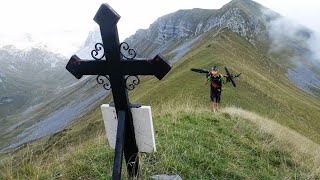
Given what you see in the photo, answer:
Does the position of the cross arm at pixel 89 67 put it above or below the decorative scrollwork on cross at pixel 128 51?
below

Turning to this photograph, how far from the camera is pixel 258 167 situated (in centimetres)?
812

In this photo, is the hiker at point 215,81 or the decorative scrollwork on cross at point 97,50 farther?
the hiker at point 215,81

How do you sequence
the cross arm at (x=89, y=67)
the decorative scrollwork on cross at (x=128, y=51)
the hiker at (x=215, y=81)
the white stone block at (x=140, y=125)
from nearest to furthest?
the decorative scrollwork on cross at (x=128, y=51) < the cross arm at (x=89, y=67) < the white stone block at (x=140, y=125) < the hiker at (x=215, y=81)

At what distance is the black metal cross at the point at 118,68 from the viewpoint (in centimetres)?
584

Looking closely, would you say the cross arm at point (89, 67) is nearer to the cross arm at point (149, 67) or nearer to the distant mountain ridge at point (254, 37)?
the cross arm at point (149, 67)

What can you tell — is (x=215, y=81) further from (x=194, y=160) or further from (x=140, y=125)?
(x=140, y=125)

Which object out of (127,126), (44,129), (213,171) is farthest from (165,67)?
(44,129)

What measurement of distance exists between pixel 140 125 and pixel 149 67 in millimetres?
1077

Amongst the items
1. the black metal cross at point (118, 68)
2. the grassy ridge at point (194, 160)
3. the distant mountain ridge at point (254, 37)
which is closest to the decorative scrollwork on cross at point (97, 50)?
the black metal cross at point (118, 68)

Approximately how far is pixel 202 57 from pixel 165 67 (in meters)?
58.3

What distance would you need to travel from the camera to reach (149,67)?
595cm

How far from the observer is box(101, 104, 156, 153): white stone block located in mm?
6352

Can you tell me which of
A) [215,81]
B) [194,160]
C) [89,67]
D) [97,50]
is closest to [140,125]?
[89,67]

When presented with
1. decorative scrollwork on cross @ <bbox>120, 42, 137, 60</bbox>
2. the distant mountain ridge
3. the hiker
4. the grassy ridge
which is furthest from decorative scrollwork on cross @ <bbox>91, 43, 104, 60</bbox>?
the distant mountain ridge
